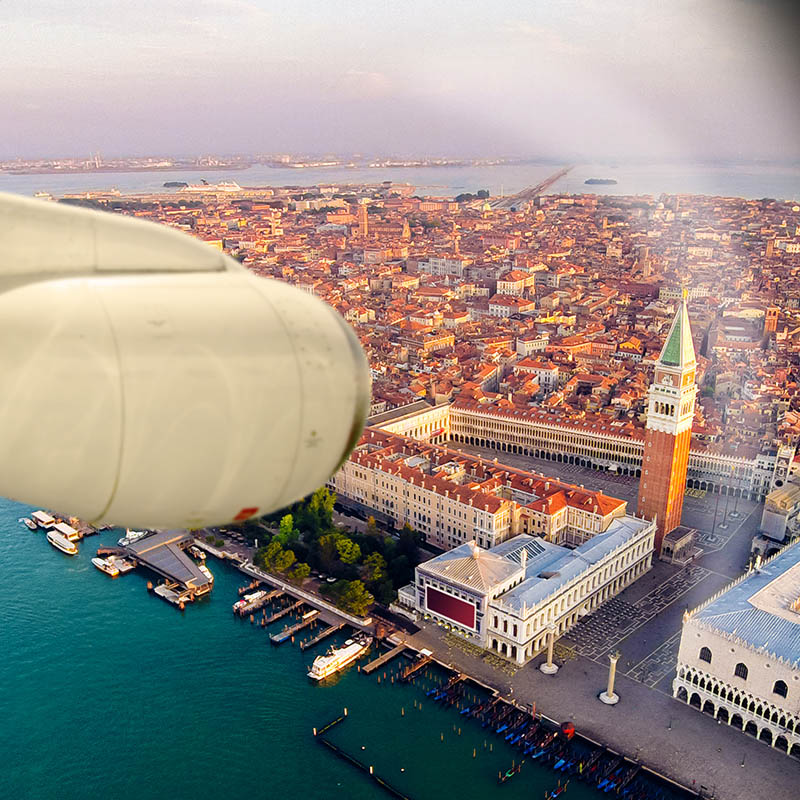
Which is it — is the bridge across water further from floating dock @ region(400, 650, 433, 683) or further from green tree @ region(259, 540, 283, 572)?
floating dock @ region(400, 650, 433, 683)

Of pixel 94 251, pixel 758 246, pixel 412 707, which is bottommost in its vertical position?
pixel 412 707

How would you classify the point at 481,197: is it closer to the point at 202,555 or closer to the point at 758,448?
the point at 758,448

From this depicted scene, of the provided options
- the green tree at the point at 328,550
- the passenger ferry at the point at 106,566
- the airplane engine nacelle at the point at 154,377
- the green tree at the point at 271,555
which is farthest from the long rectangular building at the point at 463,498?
the airplane engine nacelle at the point at 154,377

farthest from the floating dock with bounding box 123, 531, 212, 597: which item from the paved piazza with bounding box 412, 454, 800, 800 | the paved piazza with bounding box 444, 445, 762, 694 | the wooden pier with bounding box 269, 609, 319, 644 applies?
the paved piazza with bounding box 444, 445, 762, 694

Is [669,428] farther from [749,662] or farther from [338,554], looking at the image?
[338,554]

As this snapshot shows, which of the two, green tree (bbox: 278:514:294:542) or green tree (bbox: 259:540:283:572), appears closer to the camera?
green tree (bbox: 259:540:283:572)

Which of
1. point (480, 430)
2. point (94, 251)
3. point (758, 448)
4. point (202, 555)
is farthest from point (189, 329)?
point (480, 430)
